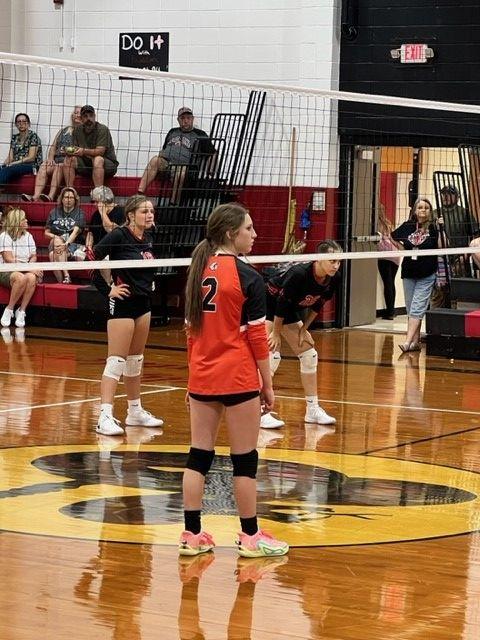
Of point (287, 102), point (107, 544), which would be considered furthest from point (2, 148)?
point (107, 544)

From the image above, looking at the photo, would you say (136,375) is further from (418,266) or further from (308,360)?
(418,266)

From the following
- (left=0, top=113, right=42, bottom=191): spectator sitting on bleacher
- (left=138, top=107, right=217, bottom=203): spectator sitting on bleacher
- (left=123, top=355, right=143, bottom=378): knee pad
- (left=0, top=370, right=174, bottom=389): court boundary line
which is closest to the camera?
(left=123, top=355, right=143, bottom=378): knee pad

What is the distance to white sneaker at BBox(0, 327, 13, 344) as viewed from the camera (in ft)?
50.2

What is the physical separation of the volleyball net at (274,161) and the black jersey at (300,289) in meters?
6.74

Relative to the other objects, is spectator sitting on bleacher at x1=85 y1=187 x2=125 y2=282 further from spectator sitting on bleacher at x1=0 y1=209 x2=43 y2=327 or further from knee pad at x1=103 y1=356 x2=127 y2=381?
knee pad at x1=103 y1=356 x2=127 y2=381

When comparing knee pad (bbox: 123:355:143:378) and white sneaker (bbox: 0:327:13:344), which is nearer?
knee pad (bbox: 123:355:143:378)

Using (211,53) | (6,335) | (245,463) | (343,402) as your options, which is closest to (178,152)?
(211,53)

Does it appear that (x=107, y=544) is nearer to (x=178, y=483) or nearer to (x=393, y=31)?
(x=178, y=483)

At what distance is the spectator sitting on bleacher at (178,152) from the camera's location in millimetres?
17219

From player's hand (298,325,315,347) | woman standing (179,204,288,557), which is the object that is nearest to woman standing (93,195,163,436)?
player's hand (298,325,315,347)

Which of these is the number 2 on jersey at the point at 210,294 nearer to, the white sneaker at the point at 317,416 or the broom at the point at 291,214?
the white sneaker at the point at 317,416

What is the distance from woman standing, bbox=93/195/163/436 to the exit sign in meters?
8.06

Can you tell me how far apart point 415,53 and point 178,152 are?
3183 mm

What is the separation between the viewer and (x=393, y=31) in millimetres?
16859
